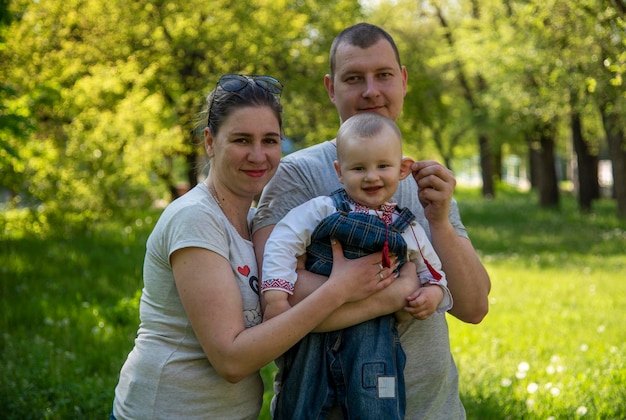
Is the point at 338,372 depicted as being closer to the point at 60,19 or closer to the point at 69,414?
the point at 69,414

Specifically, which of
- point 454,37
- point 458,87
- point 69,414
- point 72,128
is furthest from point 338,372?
point 458,87

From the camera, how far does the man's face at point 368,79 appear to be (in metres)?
3.11

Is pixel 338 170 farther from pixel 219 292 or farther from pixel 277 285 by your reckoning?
pixel 219 292

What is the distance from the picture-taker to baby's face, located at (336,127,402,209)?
2790 mm

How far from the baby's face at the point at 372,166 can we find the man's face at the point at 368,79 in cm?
32

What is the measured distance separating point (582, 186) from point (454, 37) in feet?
36.9

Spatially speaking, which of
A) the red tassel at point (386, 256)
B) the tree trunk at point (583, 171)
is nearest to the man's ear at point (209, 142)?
the red tassel at point (386, 256)

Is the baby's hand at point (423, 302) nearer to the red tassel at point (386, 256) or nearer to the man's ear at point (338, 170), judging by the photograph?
the red tassel at point (386, 256)

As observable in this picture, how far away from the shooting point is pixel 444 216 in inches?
115

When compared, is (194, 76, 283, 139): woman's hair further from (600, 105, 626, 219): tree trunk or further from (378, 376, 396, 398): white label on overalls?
(600, 105, 626, 219): tree trunk

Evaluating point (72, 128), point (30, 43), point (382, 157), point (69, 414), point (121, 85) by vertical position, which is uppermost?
point (30, 43)

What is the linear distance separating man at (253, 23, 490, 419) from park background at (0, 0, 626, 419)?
56cm

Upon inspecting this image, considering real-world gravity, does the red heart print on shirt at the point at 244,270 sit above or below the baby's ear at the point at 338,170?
below

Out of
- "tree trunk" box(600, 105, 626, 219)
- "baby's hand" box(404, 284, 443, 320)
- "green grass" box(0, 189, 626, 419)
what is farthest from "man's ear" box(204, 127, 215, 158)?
"tree trunk" box(600, 105, 626, 219)
